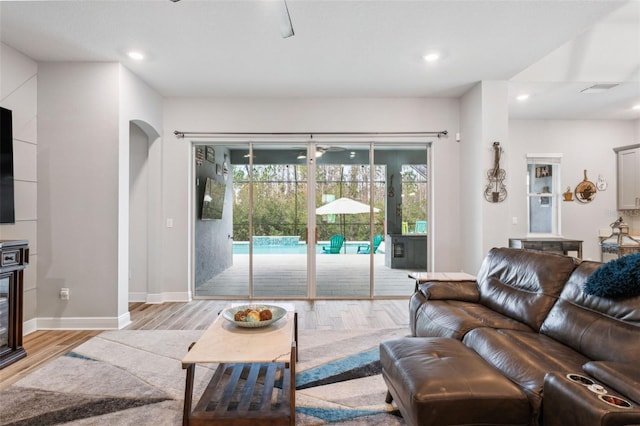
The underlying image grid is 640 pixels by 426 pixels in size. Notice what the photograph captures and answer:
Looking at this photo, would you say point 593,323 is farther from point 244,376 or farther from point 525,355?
point 244,376

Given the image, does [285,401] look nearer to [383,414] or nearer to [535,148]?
[383,414]

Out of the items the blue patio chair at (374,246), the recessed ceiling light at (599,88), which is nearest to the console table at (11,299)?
the blue patio chair at (374,246)

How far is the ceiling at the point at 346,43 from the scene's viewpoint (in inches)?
107

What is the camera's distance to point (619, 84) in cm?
428

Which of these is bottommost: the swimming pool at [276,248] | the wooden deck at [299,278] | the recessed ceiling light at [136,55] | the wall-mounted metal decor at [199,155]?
the wooden deck at [299,278]

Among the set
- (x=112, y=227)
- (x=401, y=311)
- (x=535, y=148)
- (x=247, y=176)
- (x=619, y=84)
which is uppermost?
(x=619, y=84)

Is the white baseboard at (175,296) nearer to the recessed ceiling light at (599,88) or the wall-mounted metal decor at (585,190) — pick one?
the recessed ceiling light at (599,88)

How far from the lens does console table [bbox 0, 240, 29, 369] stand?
2.74 metres

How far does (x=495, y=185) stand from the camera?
13.7ft

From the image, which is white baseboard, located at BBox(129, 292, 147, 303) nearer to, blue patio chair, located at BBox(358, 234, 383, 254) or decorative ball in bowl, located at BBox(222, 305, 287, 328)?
decorative ball in bowl, located at BBox(222, 305, 287, 328)

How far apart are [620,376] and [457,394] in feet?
2.05

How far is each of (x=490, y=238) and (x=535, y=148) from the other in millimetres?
2589

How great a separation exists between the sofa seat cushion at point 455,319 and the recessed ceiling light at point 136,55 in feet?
12.4

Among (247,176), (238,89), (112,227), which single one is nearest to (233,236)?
(247,176)
